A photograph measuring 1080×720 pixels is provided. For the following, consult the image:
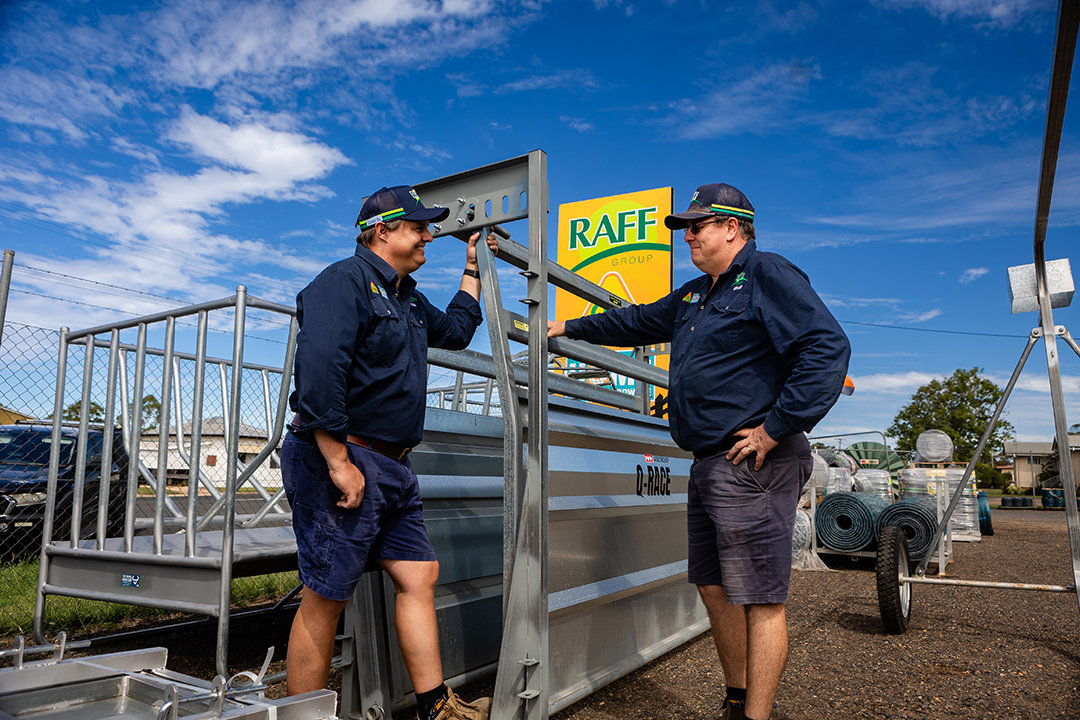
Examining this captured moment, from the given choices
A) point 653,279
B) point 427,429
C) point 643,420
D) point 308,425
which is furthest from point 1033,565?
point 308,425

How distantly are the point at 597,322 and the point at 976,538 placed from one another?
13.3 metres

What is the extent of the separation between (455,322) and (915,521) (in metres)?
7.44

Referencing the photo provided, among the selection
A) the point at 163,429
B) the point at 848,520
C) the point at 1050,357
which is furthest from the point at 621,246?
the point at 163,429

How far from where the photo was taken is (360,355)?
2471 mm

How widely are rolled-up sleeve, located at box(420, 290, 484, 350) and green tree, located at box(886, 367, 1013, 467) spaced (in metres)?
38.3

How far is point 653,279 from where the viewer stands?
9188mm

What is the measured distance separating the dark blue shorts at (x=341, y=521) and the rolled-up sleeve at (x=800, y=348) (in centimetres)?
129

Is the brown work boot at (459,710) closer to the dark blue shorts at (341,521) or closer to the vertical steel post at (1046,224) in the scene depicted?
the dark blue shorts at (341,521)

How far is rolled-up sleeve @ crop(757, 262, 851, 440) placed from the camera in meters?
2.42

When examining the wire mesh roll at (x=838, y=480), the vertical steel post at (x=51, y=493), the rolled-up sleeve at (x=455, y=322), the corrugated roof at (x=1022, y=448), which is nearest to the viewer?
the rolled-up sleeve at (x=455, y=322)

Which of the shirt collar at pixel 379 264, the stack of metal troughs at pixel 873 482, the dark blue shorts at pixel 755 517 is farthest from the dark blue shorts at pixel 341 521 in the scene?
the stack of metal troughs at pixel 873 482

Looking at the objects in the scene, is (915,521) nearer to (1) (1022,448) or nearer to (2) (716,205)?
(2) (716,205)

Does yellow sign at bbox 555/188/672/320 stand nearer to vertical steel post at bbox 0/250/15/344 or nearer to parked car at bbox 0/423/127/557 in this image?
parked car at bbox 0/423/127/557

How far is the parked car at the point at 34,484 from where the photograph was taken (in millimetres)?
6289
